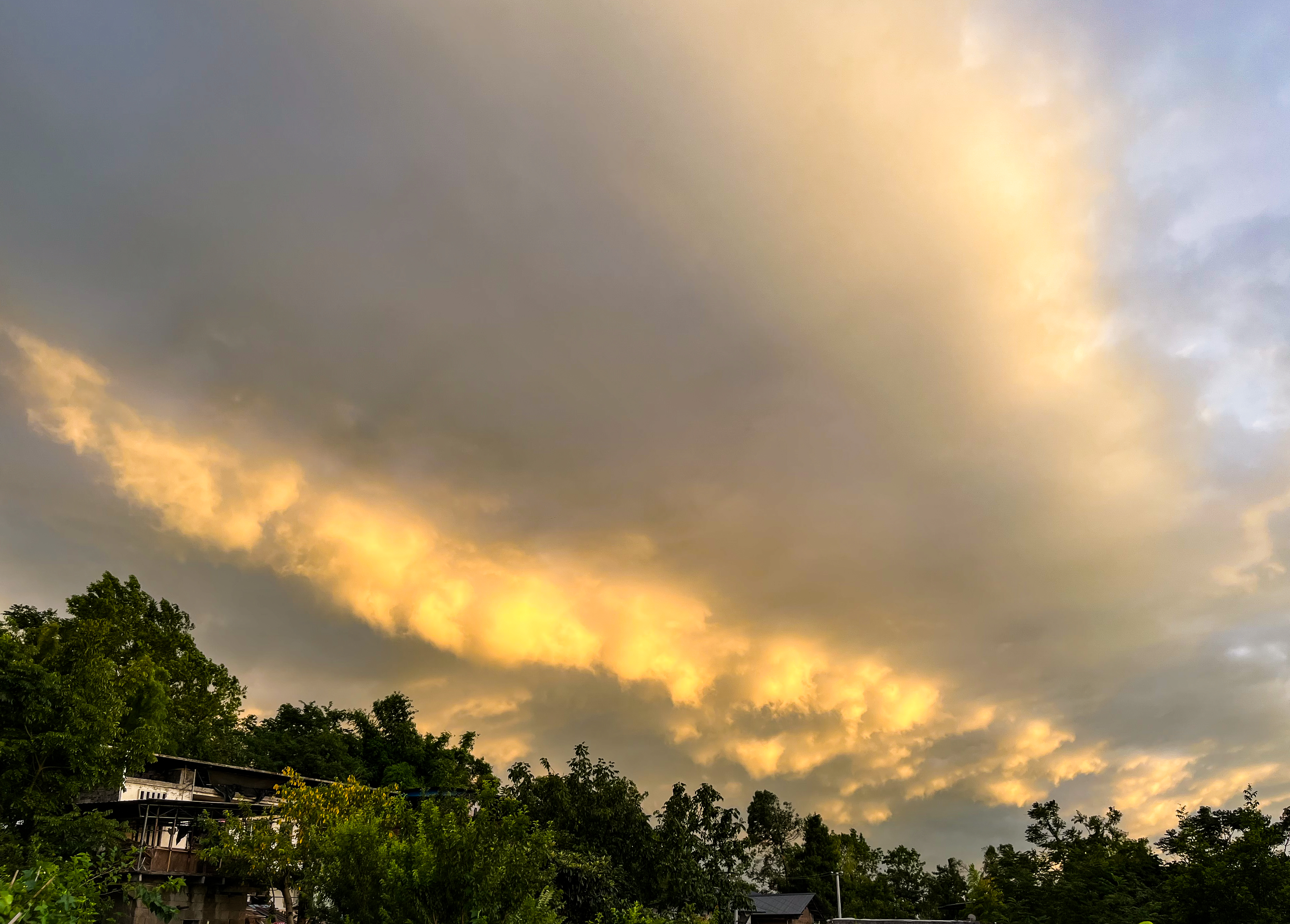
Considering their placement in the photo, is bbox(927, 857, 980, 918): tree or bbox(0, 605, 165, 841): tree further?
bbox(927, 857, 980, 918): tree

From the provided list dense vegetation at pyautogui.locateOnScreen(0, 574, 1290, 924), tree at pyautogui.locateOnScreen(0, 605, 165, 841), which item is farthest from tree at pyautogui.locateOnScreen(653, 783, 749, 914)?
tree at pyautogui.locateOnScreen(0, 605, 165, 841)

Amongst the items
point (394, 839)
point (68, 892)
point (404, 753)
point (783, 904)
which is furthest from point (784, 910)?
point (68, 892)

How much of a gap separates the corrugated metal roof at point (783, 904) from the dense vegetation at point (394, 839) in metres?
19.1

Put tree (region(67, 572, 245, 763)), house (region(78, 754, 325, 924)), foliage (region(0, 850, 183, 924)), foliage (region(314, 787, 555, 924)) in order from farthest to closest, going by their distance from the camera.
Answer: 1. tree (region(67, 572, 245, 763))
2. house (region(78, 754, 325, 924))
3. foliage (region(314, 787, 555, 924))
4. foliage (region(0, 850, 183, 924))

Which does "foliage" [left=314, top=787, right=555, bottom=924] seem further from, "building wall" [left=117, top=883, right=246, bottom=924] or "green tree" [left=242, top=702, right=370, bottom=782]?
"green tree" [left=242, top=702, right=370, bottom=782]

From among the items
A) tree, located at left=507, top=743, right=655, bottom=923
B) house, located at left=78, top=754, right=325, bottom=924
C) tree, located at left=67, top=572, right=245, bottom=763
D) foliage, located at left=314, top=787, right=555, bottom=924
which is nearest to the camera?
foliage, located at left=314, top=787, right=555, bottom=924

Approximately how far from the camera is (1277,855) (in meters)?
42.3

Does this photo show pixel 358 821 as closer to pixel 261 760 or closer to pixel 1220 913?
pixel 1220 913

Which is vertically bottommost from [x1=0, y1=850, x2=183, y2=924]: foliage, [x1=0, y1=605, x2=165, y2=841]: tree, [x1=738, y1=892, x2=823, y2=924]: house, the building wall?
[x1=738, y1=892, x2=823, y2=924]: house

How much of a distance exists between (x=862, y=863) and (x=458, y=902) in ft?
321

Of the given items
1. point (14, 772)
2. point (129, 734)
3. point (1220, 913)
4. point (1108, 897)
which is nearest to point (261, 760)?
point (129, 734)

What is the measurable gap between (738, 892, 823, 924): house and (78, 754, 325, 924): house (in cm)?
5018

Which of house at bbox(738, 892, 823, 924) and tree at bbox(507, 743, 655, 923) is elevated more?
tree at bbox(507, 743, 655, 923)

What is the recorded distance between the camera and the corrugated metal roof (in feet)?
272
